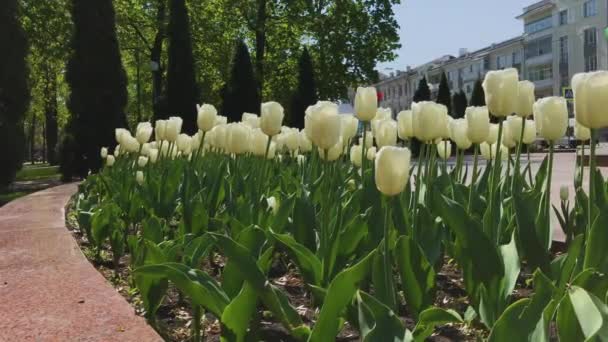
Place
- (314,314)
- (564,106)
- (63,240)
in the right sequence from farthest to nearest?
1. (63,240)
2. (564,106)
3. (314,314)

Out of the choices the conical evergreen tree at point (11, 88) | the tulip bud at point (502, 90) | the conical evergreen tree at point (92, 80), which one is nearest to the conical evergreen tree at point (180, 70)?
the conical evergreen tree at point (92, 80)

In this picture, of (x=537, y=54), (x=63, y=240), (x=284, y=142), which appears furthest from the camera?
(x=537, y=54)

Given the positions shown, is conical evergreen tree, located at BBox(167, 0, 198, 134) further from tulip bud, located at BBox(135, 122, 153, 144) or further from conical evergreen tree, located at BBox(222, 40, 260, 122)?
tulip bud, located at BBox(135, 122, 153, 144)

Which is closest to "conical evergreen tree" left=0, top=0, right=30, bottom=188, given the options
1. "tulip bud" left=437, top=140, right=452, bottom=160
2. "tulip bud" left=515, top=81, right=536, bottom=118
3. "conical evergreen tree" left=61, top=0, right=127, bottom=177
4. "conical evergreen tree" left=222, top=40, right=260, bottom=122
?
"conical evergreen tree" left=61, top=0, right=127, bottom=177

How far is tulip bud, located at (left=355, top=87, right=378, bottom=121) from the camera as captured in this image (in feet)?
8.32

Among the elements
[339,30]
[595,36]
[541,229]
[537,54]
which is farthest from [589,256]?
[537,54]

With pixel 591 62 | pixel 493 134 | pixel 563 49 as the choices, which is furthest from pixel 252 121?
pixel 563 49

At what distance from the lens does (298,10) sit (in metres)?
24.9

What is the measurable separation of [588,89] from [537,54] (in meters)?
57.2

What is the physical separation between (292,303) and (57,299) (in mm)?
770

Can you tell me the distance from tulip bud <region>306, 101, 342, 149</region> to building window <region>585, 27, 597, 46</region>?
2016 inches

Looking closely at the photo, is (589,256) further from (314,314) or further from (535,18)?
(535,18)

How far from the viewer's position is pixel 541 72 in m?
53.8

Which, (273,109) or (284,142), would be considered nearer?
(273,109)
